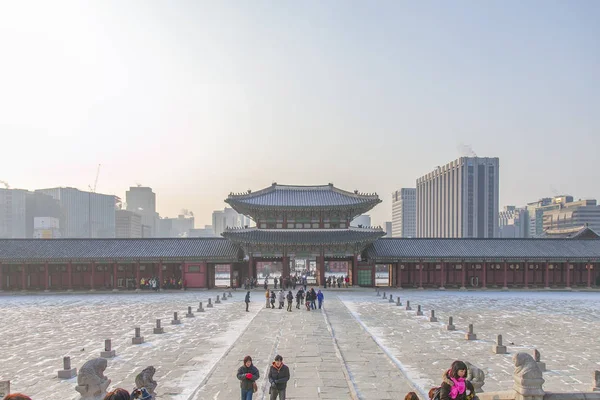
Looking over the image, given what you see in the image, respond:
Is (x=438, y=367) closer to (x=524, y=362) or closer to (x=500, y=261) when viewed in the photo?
(x=524, y=362)

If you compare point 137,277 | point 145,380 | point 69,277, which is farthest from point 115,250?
point 145,380

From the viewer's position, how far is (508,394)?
36.0ft

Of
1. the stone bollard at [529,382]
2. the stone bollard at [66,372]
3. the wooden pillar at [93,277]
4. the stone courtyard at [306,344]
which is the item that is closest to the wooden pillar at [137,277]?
the wooden pillar at [93,277]

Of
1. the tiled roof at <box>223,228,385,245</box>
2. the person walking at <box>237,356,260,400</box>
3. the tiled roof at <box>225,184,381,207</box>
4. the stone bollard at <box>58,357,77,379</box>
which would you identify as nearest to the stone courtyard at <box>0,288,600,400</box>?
the stone bollard at <box>58,357,77,379</box>

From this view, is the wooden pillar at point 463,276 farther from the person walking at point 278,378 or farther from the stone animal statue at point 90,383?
the stone animal statue at point 90,383

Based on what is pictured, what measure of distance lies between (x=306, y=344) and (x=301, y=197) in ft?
108

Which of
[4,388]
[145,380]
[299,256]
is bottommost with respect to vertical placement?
[4,388]

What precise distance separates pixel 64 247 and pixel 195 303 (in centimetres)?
2121

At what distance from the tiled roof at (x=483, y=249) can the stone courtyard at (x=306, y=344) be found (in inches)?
456

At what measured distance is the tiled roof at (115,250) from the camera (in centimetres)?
4688

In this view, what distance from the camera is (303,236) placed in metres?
47.8

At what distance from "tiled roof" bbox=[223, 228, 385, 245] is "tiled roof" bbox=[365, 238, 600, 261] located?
9.00 ft

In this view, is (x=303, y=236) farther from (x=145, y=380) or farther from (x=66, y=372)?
(x=145, y=380)

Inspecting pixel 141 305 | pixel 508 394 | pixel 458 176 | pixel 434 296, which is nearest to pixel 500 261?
pixel 434 296
